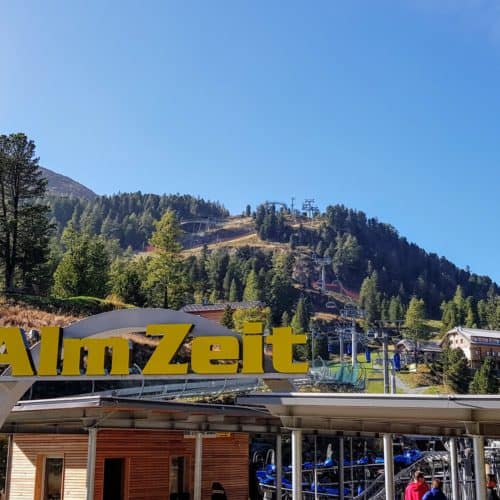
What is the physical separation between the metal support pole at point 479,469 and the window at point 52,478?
1053 centimetres

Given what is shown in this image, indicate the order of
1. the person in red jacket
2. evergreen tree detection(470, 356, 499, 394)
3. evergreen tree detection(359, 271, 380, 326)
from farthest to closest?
1. evergreen tree detection(359, 271, 380, 326)
2. evergreen tree detection(470, 356, 499, 394)
3. the person in red jacket

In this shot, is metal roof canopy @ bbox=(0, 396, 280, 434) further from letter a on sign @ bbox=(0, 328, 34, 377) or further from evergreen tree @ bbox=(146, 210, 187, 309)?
evergreen tree @ bbox=(146, 210, 187, 309)

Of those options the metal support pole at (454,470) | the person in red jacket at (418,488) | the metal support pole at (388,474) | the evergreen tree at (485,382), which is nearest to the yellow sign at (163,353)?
the metal support pole at (388,474)

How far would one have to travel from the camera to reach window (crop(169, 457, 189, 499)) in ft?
59.5

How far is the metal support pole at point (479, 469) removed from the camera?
9320 millimetres

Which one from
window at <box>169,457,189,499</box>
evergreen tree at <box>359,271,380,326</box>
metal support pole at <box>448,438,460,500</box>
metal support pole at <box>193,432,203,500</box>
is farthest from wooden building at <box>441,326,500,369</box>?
metal support pole at <box>193,432,203,500</box>

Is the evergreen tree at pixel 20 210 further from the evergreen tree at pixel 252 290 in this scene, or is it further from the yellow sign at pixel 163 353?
the evergreen tree at pixel 252 290

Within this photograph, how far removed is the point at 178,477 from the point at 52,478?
12.0 ft

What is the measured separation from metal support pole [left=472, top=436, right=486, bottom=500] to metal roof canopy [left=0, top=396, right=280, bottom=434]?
21.1 ft

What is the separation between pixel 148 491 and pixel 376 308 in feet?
464

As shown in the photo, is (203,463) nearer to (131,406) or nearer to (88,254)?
(131,406)

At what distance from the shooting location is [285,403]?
10203 mm

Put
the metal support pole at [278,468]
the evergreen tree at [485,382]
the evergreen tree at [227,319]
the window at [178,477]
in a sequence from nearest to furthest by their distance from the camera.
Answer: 1. the window at [178,477]
2. the metal support pole at [278,468]
3. the evergreen tree at [485,382]
4. the evergreen tree at [227,319]

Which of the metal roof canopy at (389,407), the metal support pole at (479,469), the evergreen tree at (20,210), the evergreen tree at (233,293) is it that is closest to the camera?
the metal roof canopy at (389,407)
